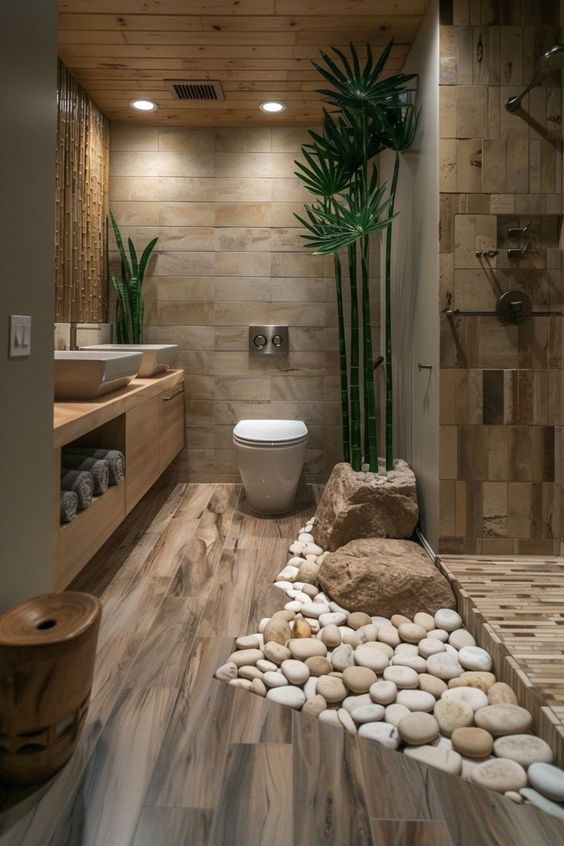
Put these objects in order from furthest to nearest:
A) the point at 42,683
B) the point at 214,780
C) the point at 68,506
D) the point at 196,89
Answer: the point at 196,89, the point at 68,506, the point at 214,780, the point at 42,683

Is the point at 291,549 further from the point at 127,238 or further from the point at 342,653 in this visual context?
the point at 127,238

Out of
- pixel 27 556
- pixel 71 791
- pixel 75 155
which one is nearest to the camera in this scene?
pixel 71 791

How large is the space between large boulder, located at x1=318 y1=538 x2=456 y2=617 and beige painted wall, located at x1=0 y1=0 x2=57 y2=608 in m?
1.09

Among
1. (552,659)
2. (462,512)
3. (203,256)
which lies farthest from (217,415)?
(552,659)

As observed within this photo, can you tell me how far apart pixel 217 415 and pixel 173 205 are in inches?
55.9

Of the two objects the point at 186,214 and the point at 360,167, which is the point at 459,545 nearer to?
the point at 360,167

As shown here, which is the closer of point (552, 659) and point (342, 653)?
point (552, 659)

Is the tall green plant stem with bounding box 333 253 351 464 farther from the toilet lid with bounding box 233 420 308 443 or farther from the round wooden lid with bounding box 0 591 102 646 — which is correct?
the round wooden lid with bounding box 0 591 102 646

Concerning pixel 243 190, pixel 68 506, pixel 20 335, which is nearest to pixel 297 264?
pixel 243 190

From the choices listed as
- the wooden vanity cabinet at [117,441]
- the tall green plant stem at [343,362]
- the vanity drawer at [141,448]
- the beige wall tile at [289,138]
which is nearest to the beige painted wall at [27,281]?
the wooden vanity cabinet at [117,441]

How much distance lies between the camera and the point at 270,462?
3250mm

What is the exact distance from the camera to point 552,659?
66.0 inches

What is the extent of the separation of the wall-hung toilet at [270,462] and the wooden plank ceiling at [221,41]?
192 cm

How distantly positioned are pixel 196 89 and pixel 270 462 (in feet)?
7.02
